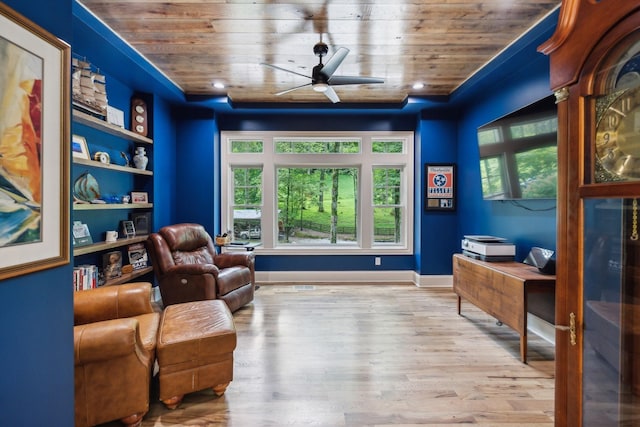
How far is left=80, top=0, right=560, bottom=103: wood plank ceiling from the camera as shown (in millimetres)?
2385

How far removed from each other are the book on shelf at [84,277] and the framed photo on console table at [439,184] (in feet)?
14.1

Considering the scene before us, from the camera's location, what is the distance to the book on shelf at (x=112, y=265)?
3.13 meters

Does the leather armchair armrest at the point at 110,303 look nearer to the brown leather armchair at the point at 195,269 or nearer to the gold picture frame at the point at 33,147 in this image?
the brown leather armchair at the point at 195,269

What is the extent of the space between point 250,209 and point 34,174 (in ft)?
13.1

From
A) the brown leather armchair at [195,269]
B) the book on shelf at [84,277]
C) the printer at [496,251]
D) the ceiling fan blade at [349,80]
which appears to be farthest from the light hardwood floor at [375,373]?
the ceiling fan blade at [349,80]

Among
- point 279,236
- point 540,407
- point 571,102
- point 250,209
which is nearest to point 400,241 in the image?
point 279,236

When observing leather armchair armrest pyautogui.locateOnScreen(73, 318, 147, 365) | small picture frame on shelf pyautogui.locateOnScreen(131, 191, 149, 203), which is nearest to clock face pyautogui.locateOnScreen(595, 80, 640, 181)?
leather armchair armrest pyautogui.locateOnScreen(73, 318, 147, 365)

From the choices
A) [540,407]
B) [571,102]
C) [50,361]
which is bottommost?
[540,407]

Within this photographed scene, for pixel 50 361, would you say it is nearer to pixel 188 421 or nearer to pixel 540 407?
pixel 188 421

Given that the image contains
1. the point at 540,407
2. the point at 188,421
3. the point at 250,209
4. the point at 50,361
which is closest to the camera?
the point at 50,361

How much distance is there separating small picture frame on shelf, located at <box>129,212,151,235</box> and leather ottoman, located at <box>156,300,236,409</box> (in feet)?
6.72

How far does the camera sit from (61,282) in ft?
3.98

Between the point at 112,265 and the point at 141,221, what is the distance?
Result: 0.74 m

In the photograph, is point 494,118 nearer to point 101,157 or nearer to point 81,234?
point 101,157
